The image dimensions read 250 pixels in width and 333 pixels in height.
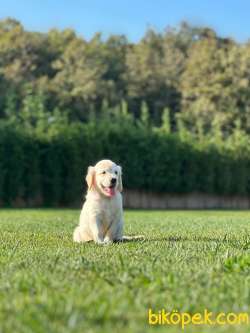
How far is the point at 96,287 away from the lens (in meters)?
4.18

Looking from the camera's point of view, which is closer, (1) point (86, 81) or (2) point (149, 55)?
(1) point (86, 81)

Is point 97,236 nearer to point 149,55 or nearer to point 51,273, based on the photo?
point 51,273

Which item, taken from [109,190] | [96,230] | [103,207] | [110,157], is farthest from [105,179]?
[110,157]

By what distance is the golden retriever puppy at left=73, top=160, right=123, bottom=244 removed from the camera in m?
8.12

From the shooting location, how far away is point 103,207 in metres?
8.12

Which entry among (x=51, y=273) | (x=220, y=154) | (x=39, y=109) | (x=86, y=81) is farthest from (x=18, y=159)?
(x=51, y=273)

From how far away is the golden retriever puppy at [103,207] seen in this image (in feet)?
26.6

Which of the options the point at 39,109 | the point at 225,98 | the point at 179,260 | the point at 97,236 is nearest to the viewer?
the point at 179,260

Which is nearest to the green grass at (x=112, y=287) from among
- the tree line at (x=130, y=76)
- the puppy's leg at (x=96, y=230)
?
the puppy's leg at (x=96, y=230)

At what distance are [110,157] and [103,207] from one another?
23091 millimetres

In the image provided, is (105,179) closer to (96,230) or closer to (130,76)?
(96,230)

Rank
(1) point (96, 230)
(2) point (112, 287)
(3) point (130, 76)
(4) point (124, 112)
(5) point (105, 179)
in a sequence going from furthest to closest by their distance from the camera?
1. (3) point (130, 76)
2. (4) point (124, 112)
3. (5) point (105, 179)
4. (1) point (96, 230)
5. (2) point (112, 287)

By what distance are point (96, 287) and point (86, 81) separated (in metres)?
41.1

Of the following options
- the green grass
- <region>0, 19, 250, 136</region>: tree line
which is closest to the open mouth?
the green grass
